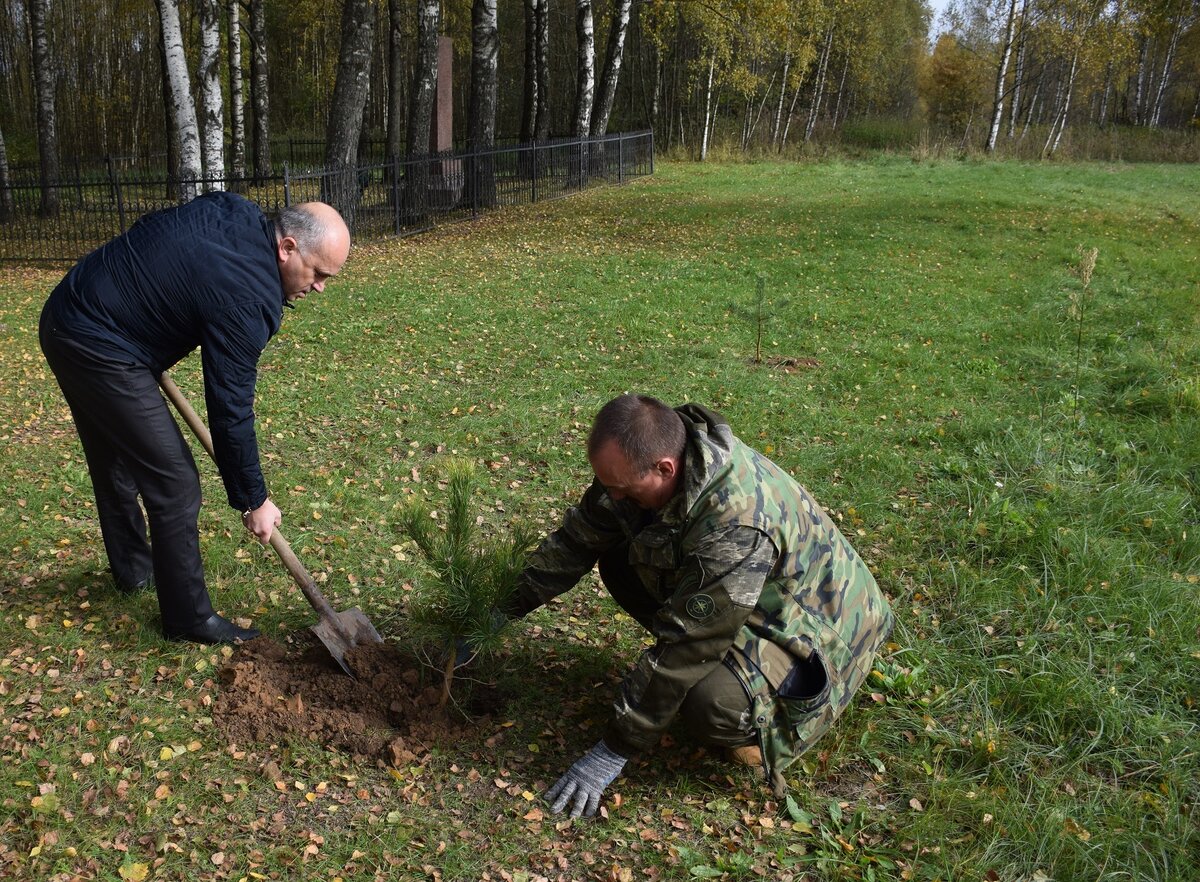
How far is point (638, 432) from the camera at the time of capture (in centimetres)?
273

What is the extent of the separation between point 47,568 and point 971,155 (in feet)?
87.5

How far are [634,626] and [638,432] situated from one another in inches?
64.0

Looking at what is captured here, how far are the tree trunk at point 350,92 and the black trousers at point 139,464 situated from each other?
32.6 feet

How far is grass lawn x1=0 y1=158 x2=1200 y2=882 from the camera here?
2883 mm

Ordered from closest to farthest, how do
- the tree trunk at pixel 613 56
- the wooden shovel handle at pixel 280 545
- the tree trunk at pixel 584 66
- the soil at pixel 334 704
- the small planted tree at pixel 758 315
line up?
1. the soil at pixel 334 704
2. the wooden shovel handle at pixel 280 545
3. the small planted tree at pixel 758 315
4. the tree trunk at pixel 584 66
5. the tree trunk at pixel 613 56

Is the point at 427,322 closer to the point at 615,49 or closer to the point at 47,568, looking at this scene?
the point at 47,568

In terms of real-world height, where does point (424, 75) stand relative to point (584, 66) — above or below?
below

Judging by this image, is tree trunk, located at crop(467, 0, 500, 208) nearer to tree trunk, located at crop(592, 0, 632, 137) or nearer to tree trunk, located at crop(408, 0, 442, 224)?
tree trunk, located at crop(408, 0, 442, 224)

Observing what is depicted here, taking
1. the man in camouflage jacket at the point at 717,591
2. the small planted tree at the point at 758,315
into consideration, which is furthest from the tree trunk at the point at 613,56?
the man in camouflage jacket at the point at 717,591

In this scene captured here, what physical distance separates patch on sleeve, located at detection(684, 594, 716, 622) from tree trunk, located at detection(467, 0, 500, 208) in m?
13.9

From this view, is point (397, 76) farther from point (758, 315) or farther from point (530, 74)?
point (758, 315)

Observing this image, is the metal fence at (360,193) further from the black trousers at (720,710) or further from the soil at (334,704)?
the black trousers at (720,710)

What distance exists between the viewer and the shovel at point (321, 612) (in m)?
3.45

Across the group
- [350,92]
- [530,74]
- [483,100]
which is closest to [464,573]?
[350,92]
